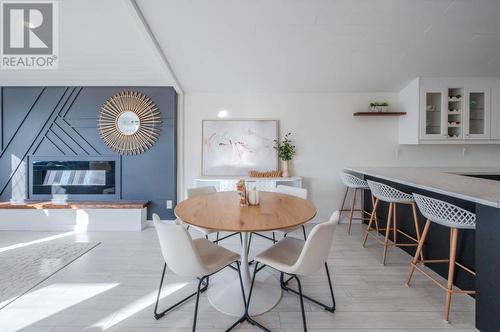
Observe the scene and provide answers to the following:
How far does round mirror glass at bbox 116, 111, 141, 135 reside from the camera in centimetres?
354

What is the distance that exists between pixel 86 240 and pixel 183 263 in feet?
7.82

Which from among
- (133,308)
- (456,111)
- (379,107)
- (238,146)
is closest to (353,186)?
(379,107)

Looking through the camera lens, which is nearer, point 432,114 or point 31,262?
point 31,262

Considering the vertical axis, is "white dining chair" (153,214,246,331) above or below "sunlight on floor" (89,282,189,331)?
above

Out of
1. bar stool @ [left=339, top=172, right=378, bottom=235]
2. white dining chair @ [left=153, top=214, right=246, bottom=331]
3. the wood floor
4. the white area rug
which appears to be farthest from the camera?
bar stool @ [left=339, top=172, right=378, bottom=235]

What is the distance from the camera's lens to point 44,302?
1771mm

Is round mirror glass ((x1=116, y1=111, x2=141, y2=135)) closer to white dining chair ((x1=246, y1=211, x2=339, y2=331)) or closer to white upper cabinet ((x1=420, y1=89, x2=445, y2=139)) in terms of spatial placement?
white dining chair ((x1=246, y1=211, x2=339, y2=331))

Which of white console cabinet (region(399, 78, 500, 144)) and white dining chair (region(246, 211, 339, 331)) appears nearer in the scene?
white dining chair (region(246, 211, 339, 331))

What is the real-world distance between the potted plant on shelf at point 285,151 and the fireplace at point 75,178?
2.52 meters

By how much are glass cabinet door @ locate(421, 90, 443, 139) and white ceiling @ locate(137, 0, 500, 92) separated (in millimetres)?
296

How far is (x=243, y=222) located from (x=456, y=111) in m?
3.68

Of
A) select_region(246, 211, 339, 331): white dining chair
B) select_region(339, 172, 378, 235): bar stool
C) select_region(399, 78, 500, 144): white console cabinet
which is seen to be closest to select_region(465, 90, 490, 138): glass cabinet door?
select_region(399, 78, 500, 144): white console cabinet

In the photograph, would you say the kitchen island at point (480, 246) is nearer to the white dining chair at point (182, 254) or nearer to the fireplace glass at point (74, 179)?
the white dining chair at point (182, 254)

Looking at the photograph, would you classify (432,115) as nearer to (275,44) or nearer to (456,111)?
(456,111)
